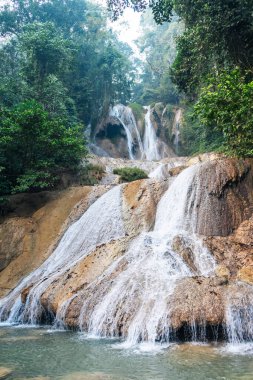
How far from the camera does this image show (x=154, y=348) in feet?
20.5

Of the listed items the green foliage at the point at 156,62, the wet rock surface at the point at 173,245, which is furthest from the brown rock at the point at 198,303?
the green foliage at the point at 156,62

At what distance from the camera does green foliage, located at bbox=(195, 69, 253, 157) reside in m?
11.6

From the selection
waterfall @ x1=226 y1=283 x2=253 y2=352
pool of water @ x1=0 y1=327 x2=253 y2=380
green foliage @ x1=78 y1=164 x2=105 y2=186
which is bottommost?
pool of water @ x1=0 y1=327 x2=253 y2=380

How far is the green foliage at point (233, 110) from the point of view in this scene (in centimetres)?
1156

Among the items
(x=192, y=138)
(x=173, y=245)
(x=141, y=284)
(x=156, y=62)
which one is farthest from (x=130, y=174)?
(x=156, y=62)

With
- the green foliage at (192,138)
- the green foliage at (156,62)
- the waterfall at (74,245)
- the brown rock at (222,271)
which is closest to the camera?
the brown rock at (222,271)

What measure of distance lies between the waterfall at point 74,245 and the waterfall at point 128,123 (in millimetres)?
17703

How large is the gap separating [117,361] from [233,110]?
881 centimetres

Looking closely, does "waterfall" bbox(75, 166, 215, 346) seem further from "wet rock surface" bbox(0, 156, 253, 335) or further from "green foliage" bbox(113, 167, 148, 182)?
"green foliage" bbox(113, 167, 148, 182)

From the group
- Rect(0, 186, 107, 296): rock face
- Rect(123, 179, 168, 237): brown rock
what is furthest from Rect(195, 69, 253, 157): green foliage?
Rect(0, 186, 107, 296): rock face

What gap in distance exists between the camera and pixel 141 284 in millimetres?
8055

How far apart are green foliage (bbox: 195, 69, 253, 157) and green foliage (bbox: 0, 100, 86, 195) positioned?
8.00m

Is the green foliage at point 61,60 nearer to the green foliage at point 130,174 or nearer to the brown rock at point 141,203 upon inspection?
the green foliage at point 130,174

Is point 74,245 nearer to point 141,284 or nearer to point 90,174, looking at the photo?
point 141,284
